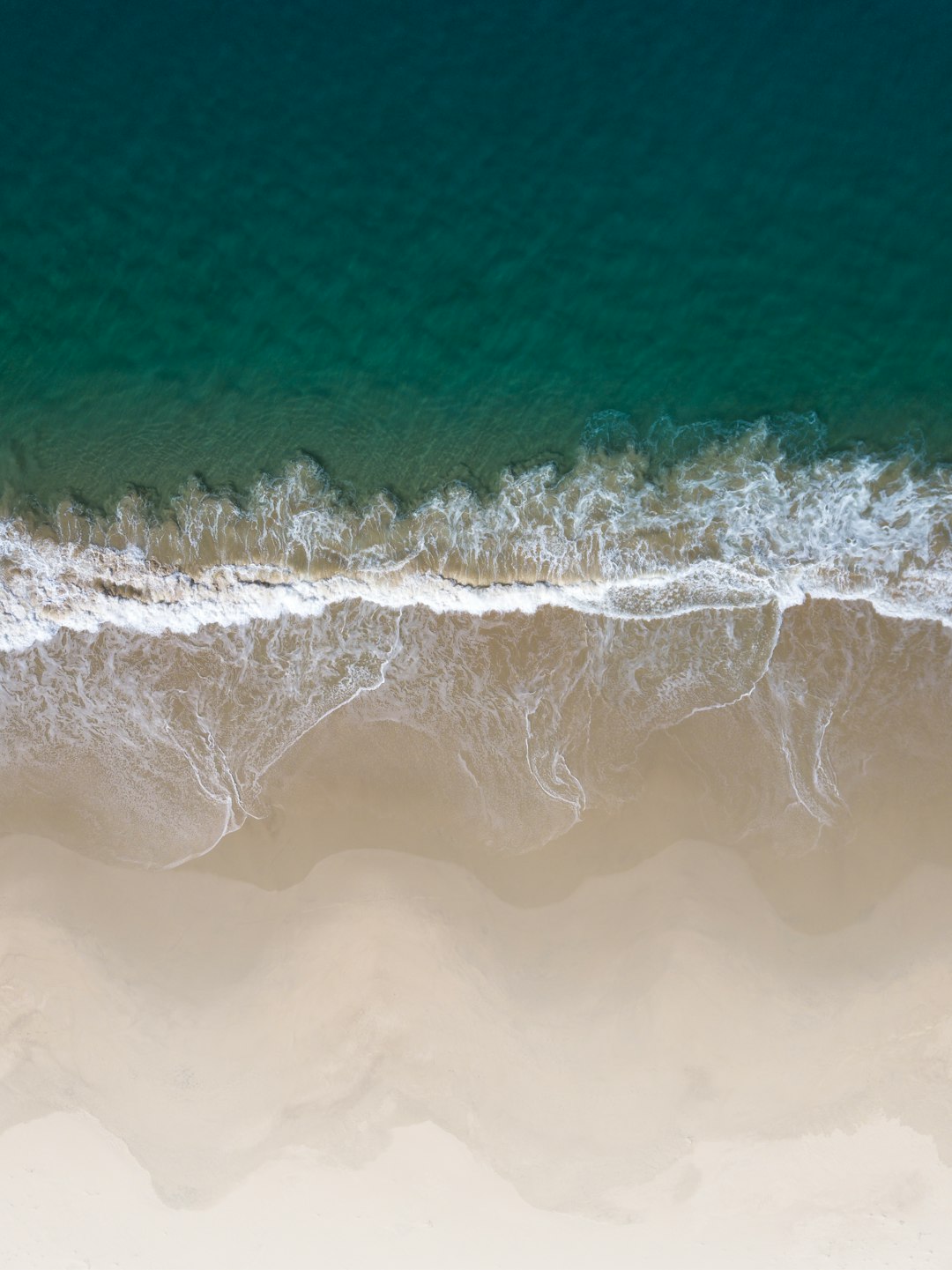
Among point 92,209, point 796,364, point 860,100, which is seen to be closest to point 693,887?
point 796,364

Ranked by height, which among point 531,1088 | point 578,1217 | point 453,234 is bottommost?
point 578,1217

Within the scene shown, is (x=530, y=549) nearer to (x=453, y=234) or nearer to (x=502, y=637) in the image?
(x=502, y=637)

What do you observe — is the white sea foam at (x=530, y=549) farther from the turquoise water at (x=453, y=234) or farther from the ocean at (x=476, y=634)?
the turquoise water at (x=453, y=234)

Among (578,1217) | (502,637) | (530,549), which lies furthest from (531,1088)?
(530,549)

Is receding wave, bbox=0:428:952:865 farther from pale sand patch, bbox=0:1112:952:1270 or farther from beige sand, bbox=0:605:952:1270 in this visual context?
pale sand patch, bbox=0:1112:952:1270

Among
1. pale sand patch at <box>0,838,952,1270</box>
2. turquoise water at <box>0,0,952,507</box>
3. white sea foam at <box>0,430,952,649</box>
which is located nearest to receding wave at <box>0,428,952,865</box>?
white sea foam at <box>0,430,952,649</box>
